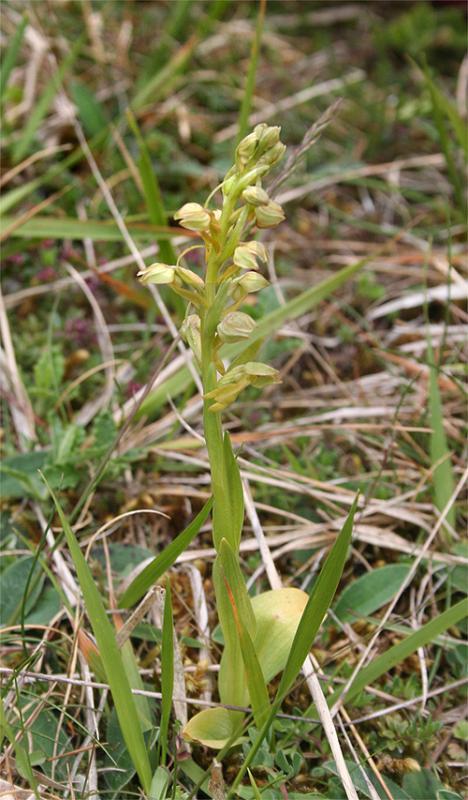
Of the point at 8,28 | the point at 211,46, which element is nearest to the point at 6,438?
the point at 8,28

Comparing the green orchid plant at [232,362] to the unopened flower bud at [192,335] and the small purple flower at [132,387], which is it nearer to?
the unopened flower bud at [192,335]

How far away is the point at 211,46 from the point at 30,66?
84 cm

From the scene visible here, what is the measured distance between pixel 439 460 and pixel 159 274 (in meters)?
1.09

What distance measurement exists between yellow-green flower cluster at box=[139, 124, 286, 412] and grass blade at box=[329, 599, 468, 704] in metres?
0.59

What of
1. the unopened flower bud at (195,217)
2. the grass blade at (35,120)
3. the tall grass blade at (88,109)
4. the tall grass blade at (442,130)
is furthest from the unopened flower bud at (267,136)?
the tall grass blade at (88,109)

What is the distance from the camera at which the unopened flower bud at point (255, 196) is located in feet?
4.43

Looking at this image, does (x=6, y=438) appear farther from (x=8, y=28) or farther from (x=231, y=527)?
(x=8, y=28)

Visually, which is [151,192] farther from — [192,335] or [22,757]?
[22,757]

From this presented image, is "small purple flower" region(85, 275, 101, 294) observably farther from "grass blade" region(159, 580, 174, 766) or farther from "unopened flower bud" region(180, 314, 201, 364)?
"grass blade" region(159, 580, 174, 766)

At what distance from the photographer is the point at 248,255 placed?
4.51 ft

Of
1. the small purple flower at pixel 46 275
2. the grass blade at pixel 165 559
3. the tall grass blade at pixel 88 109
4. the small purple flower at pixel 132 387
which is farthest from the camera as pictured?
the tall grass blade at pixel 88 109

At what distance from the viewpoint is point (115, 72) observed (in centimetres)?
353

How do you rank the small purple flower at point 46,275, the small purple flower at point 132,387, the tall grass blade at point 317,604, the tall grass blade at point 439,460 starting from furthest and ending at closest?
the small purple flower at point 46,275
the small purple flower at point 132,387
the tall grass blade at point 439,460
the tall grass blade at point 317,604

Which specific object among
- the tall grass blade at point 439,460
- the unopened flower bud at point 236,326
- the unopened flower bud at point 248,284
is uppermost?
the unopened flower bud at point 248,284
